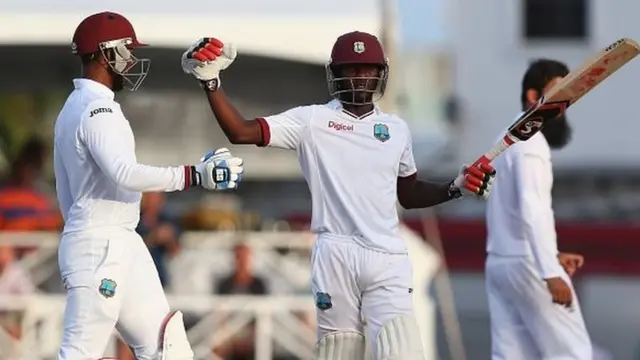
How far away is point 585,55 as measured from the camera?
20.6 meters

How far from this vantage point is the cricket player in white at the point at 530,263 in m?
8.20

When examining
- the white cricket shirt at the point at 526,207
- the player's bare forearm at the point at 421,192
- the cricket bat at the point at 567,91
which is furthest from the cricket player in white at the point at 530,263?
the player's bare forearm at the point at 421,192

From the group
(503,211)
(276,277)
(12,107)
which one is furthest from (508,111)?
(503,211)

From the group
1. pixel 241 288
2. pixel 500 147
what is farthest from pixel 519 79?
pixel 500 147

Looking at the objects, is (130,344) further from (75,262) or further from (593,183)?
(593,183)

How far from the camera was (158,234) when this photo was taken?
11531 mm

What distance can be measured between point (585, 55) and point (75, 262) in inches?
563

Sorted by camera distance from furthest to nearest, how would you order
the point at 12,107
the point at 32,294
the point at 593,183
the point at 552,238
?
the point at 593,183 < the point at 12,107 < the point at 32,294 < the point at 552,238

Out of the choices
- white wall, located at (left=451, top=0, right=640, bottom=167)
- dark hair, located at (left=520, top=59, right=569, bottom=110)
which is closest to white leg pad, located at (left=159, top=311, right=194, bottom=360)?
dark hair, located at (left=520, top=59, right=569, bottom=110)

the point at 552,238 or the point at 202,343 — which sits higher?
the point at 552,238

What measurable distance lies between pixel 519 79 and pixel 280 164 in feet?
17.5

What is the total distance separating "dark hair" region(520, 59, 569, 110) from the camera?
8.36m

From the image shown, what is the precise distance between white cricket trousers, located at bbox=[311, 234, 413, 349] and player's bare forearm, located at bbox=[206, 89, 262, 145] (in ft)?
1.72

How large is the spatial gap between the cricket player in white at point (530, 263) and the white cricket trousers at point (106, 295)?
1.98m
